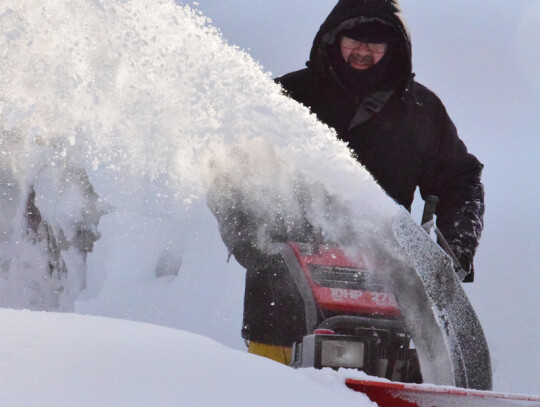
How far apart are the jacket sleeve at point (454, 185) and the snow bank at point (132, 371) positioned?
1.69 meters

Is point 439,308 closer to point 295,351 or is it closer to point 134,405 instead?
point 295,351

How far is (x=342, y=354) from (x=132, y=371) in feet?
2.76

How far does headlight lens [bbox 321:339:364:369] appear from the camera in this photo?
198 centimetres

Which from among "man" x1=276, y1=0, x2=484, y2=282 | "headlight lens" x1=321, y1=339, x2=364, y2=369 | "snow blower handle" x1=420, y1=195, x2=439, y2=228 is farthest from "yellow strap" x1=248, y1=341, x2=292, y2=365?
"man" x1=276, y1=0, x2=484, y2=282

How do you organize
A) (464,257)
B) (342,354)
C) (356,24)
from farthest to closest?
(356,24), (464,257), (342,354)

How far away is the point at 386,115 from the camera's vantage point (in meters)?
3.58

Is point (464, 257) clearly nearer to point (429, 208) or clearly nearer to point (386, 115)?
point (429, 208)

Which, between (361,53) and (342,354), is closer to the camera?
(342,354)

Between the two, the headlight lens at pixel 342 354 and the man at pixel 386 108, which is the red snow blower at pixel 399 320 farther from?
the man at pixel 386 108

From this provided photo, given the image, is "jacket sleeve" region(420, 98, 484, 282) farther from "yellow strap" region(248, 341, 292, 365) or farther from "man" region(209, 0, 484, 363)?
"yellow strap" region(248, 341, 292, 365)

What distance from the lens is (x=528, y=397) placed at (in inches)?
68.4

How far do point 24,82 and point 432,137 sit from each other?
208 centimetres

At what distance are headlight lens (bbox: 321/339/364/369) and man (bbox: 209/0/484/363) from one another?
1.03m

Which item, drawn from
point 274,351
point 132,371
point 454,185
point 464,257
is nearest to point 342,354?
point 274,351
